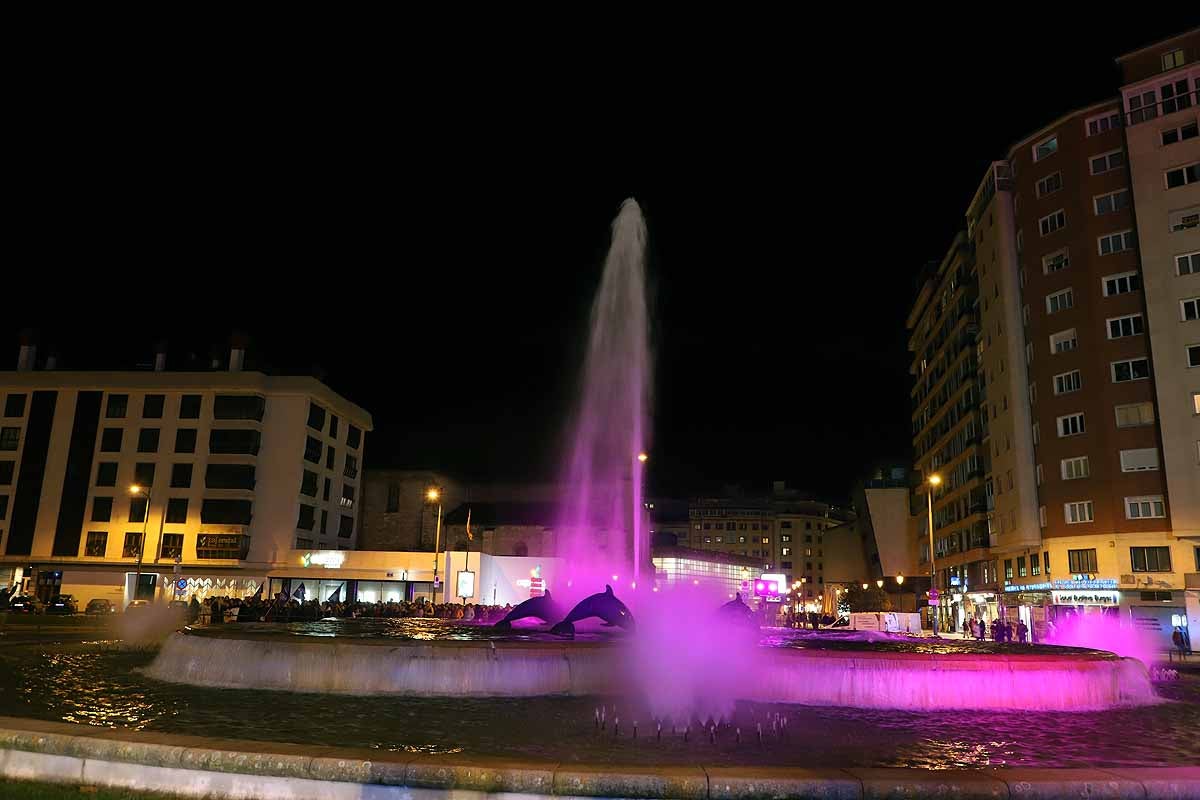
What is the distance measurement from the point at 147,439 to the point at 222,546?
1367 cm

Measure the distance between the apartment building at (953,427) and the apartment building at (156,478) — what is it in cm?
5603

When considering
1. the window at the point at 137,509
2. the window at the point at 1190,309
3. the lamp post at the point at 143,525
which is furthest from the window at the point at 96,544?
the window at the point at 1190,309

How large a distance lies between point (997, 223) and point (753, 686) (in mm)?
56650

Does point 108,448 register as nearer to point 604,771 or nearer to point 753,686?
point 753,686

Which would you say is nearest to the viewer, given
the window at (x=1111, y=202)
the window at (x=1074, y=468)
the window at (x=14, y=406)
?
the window at (x=1074, y=468)

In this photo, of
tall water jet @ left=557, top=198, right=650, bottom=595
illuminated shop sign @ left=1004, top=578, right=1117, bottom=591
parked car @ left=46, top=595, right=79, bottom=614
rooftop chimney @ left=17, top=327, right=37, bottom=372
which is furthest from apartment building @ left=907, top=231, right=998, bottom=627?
rooftop chimney @ left=17, top=327, right=37, bottom=372

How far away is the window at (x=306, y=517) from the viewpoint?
78375mm

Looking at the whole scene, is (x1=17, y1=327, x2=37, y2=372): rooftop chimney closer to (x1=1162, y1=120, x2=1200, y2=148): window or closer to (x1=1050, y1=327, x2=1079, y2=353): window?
(x1=1050, y1=327, x2=1079, y2=353): window

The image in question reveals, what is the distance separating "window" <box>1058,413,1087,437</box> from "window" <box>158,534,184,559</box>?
229 feet

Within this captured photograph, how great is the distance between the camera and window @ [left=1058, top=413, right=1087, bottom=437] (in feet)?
177

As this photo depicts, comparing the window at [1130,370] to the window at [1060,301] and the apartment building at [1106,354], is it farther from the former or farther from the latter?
the window at [1060,301]

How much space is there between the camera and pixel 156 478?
78.1m

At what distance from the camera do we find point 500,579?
240ft

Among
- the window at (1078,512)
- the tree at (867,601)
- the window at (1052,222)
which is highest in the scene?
the window at (1052,222)
